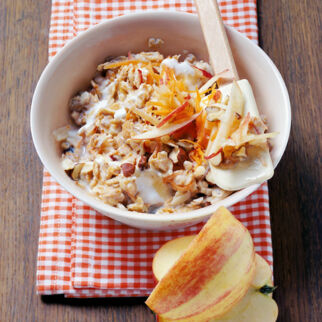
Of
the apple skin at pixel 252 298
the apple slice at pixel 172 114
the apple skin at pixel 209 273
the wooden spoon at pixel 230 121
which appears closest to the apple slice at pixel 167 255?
the apple skin at pixel 252 298

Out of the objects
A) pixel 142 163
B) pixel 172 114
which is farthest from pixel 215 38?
pixel 142 163

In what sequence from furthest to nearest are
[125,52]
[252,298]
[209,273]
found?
[125,52]
[252,298]
[209,273]

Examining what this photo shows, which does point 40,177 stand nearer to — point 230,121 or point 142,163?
point 142,163

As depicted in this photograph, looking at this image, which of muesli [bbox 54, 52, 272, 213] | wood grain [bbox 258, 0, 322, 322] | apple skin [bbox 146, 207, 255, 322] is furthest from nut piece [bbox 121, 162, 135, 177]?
wood grain [bbox 258, 0, 322, 322]

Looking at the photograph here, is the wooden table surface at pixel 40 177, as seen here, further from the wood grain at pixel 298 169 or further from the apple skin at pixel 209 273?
the apple skin at pixel 209 273

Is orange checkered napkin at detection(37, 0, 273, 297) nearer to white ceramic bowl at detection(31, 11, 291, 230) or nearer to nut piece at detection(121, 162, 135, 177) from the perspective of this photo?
white ceramic bowl at detection(31, 11, 291, 230)
